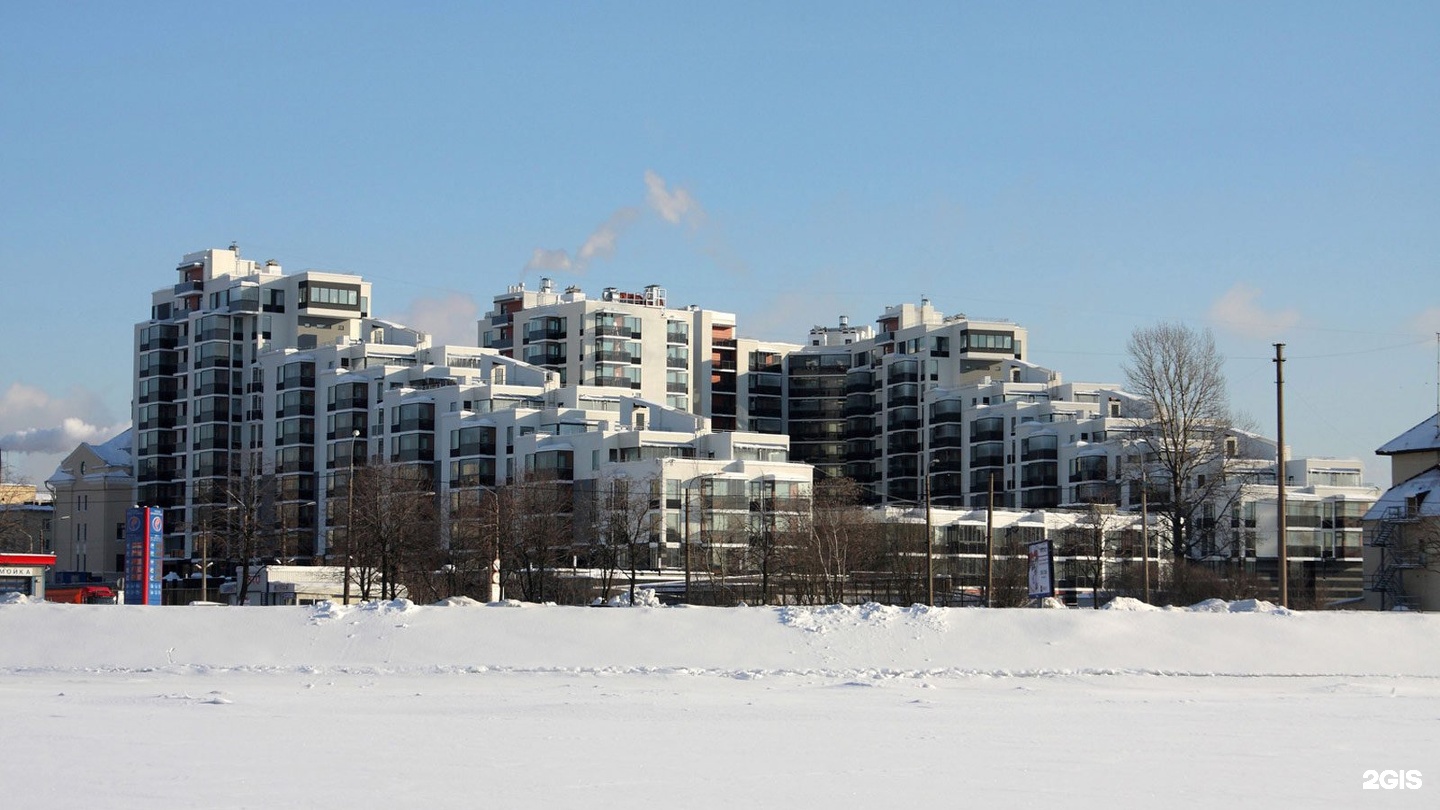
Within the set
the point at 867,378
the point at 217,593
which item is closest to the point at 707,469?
the point at 217,593

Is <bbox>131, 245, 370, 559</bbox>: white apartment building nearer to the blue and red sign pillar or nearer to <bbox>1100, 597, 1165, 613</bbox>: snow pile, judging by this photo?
the blue and red sign pillar

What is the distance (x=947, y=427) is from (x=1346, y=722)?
455ft

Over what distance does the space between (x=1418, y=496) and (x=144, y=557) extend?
66.2 m

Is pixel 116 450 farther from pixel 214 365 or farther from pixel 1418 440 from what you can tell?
pixel 1418 440

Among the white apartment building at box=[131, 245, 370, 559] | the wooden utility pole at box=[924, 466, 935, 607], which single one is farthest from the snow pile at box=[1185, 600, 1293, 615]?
the white apartment building at box=[131, 245, 370, 559]

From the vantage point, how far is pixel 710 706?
28594 millimetres

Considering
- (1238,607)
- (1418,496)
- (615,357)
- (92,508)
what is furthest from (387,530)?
(92,508)

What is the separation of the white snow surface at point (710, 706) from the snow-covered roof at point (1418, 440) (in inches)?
2324

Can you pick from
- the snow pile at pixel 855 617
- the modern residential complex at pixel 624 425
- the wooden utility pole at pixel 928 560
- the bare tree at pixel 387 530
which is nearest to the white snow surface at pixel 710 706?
the snow pile at pixel 855 617

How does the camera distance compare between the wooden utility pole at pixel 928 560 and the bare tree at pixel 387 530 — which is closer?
the wooden utility pole at pixel 928 560

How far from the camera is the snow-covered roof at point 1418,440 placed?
3831 inches

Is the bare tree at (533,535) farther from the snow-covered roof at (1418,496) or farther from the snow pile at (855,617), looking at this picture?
the snow-covered roof at (1418,496)

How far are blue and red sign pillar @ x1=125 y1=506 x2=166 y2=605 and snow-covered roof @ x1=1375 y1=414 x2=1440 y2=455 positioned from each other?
7278 centimetres

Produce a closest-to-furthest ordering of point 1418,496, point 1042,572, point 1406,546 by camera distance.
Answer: point 1042,572 < point 1406,546 < point 1418,496
